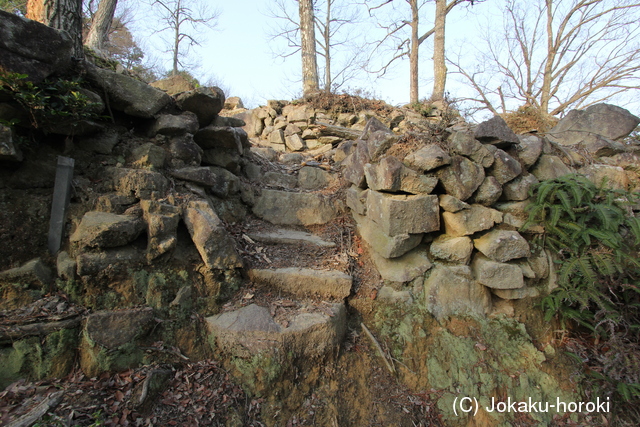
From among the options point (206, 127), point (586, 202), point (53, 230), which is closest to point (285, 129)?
point (206, 127)

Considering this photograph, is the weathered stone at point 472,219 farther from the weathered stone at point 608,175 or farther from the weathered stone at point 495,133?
the weathered stone at point 608,175

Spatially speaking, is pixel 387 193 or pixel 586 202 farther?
pixel 387 193

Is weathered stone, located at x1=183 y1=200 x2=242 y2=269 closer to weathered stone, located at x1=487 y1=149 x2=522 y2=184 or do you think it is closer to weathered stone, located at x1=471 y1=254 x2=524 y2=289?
weathered stone, located at x1=471 y1=254 x2=524 y2=289

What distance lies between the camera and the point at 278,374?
281cm

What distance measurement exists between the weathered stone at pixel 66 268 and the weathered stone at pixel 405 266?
317 cm

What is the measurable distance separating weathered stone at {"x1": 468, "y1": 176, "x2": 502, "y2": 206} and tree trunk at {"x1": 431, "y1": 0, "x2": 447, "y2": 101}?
7.43m

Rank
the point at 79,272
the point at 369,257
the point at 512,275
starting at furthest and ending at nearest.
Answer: the point at 369,257, the point at 512,275, the point at 79,272

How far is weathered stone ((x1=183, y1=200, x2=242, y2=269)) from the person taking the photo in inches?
126

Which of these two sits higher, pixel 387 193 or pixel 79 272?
pixel 387 193

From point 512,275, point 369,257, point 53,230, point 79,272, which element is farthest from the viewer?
point 369,257

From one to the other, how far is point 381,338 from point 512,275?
5.50 ft

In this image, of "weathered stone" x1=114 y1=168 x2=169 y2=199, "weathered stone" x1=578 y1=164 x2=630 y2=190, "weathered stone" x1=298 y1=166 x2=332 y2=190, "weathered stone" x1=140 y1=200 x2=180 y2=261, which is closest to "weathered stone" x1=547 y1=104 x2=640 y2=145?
"weathered stone" x1=578 y1=164 x2=630 y2=190

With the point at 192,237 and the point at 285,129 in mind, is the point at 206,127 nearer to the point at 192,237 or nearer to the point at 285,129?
the point at 192,237

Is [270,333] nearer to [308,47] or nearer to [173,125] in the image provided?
[173,125]
